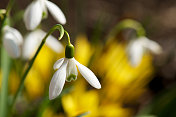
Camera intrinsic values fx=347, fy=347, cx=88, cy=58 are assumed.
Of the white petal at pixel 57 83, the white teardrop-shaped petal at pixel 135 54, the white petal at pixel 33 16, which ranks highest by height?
the white teardrop-shaped petal at pixel 135 54

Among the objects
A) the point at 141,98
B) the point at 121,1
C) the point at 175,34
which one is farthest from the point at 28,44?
the point at 121,1

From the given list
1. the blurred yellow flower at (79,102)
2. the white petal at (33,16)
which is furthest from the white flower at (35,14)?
the blurred yellow flower at (79,102)

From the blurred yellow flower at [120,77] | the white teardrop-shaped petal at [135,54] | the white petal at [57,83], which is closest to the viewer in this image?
the white petal at [57,83]

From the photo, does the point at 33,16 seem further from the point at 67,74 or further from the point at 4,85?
the point at 4,85

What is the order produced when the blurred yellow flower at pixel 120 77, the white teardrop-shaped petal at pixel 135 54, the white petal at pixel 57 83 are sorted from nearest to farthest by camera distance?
the white petal at pixel 57 83 → the white teardrop-shaped petal at pixel 135 54 → the blurred yellow flower at pixel 120 77

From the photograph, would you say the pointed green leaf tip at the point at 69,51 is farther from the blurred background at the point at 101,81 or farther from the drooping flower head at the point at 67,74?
the blurred background at the point at 101,81

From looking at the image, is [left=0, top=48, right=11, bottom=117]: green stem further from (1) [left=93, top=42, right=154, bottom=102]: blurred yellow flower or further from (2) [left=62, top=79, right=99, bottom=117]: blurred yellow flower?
(1) [left=93, top=42, right=154, bottom=102]: blurred yellow flower

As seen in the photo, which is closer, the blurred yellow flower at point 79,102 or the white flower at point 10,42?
the white flower at point 10,42

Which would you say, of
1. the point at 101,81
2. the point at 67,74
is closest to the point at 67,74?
the point at 67,74

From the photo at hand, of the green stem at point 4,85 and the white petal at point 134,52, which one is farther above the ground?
the white petal at point 134,52
